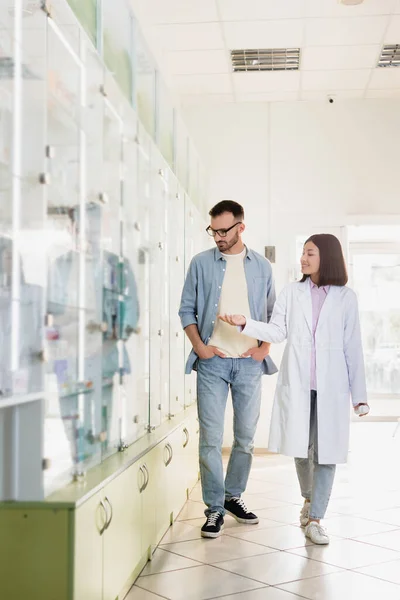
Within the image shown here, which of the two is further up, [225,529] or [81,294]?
[81,294]

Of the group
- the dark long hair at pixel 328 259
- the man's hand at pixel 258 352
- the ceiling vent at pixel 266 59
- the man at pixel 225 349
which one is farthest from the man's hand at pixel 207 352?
the ceiling vent at pixel 266 59

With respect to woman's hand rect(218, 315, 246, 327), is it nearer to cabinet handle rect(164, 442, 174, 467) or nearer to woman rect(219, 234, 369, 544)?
woman rect(219, 234, 369, 544)

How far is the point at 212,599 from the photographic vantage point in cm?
267

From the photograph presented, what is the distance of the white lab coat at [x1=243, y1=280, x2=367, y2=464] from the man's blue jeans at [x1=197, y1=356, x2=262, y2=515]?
0.89 feet

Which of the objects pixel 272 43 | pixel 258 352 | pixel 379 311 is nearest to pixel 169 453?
pixel 258 352

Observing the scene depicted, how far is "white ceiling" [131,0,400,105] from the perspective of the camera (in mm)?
5027

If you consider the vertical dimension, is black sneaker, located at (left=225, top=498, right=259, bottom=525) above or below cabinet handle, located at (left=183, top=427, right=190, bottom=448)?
below

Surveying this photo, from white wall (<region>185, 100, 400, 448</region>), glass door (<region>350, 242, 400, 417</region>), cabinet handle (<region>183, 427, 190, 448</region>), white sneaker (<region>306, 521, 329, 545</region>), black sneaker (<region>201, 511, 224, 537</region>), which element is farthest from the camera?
glass door (<region>350, 242, 400, 417</region>)

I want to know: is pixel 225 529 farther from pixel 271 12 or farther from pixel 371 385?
pixel 371 385

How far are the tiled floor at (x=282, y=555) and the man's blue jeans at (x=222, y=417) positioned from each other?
21cm

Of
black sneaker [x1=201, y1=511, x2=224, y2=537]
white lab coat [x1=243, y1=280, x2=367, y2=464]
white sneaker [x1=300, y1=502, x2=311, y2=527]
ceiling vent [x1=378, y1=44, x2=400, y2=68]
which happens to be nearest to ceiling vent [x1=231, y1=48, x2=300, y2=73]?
ceiling vent [x1=378, y1=44, x2=400, y2=68]

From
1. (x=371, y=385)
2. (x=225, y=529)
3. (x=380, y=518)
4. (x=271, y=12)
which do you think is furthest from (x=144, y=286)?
(x=371, y=385)

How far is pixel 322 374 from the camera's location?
3.49m

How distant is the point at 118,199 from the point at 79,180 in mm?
549
